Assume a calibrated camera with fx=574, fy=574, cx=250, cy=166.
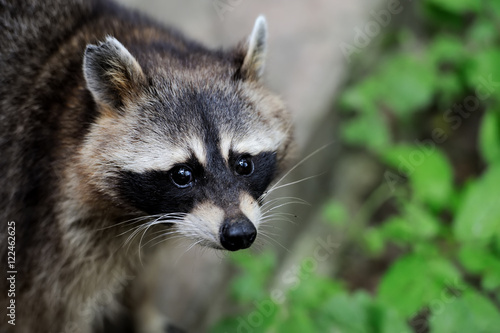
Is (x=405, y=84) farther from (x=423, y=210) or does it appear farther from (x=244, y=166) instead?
(x=244, y=166)

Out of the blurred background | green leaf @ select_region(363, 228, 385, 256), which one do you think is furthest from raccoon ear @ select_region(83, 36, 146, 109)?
green leaf @ select_region(363, 228, 385, 256)

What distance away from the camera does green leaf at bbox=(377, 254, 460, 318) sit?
139 inches

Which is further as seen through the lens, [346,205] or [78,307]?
[346,205]

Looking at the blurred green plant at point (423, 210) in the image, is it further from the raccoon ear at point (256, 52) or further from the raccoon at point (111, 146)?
the raccoon ear at point (256, 52)

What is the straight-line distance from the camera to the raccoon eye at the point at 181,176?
3100 millimetres

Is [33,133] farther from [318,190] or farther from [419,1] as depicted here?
[419,1]

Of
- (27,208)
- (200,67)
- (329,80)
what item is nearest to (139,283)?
(27,208)

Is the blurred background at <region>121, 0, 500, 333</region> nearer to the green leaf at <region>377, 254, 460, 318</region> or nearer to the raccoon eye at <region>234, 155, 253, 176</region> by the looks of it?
the green leaf at <region>377, 254, 460, 318</region>

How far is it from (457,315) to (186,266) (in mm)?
2201

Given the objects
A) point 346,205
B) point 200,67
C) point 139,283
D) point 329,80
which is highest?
point 200,67

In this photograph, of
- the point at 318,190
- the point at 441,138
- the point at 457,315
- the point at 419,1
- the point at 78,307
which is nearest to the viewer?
the point at 457,315

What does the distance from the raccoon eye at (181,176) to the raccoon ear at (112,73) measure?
1.75 ft

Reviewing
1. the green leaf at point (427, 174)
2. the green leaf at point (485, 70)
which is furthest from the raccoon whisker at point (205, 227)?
the green leaf at point (485, 70)

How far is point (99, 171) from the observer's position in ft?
10.6
